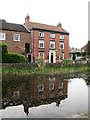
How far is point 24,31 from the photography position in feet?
128

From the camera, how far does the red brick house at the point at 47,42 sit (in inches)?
1567

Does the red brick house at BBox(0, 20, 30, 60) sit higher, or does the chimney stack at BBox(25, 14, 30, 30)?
the chimney stack at BBox(25, 14, 30, 30)

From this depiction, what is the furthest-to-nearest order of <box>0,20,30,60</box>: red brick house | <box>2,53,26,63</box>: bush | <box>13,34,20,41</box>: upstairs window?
<box>13,34,20,41</box>: upstairs window → <box>0,20,30,60</box>: red brick house → <box>2,53,26,63</box>: bush

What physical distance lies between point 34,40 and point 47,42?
12.5 feet

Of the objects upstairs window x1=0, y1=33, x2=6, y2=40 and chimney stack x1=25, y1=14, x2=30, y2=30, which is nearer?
upstairs window x1=0, y1=33, x2=6, y2=40

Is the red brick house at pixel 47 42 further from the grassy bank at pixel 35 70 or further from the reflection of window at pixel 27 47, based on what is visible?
the grassy bank at pixel 35 70

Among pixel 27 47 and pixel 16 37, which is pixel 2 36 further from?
pixel 27 47

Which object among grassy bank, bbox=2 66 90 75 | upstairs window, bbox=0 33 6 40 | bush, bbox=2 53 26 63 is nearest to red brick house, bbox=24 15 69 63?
upstairs window, bbox=0 33 6 40

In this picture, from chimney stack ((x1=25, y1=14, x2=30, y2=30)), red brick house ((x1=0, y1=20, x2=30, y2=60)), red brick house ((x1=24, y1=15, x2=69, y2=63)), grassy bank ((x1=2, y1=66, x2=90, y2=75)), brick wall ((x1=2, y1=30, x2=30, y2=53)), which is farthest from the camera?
chimney stack ((x1=25, y1=14, x2=30, y2=30))

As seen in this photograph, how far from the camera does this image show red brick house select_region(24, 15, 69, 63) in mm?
39812

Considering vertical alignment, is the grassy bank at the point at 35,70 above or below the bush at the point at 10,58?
below

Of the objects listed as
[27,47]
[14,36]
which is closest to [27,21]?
[14,36]

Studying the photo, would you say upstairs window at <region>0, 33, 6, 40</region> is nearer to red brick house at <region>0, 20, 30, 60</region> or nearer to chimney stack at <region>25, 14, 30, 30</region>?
red brick house at <region>0, 20, 30, 60</region>

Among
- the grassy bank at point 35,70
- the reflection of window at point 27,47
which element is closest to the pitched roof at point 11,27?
the reflection of window at point 27,47
